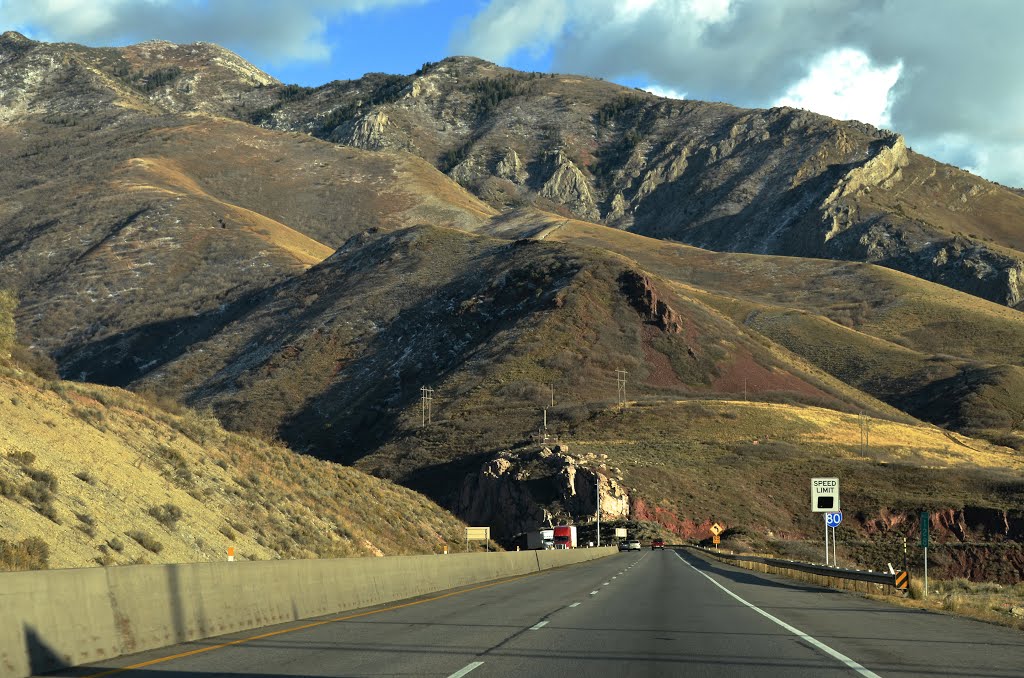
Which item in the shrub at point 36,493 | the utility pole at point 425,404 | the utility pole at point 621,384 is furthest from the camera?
the utility pole at point 621,384

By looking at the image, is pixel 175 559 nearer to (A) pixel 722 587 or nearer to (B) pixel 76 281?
(A) pixel 722 587

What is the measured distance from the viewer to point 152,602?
13.6m

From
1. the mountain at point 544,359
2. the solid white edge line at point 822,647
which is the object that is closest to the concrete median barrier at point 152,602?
the solid white edge line at point 822,647

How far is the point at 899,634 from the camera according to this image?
17.1 metres

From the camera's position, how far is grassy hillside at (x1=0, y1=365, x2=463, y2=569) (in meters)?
23.3

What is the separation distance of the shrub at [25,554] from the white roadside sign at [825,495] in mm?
31294

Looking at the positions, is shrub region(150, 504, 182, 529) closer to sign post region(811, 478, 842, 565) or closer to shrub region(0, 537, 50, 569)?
shrub region(0, 537, 50, 569)

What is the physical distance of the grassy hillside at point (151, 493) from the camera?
76.4ft

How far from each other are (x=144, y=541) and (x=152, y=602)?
12283mm

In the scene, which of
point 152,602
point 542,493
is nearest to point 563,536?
point 542,493

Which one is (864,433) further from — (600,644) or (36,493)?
(600,644)

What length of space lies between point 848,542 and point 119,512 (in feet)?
200

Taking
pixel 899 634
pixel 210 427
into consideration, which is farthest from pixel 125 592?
pixel 210 427

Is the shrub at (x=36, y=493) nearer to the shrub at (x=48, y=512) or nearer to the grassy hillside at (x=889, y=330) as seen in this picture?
the shrub at (x=48, y=512)
